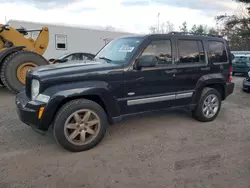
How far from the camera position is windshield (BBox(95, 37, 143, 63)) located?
443 centimetres

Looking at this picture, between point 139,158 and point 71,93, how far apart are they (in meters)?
1.44

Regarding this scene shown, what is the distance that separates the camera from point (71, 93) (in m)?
3.72

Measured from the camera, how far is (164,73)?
4613 millimetres

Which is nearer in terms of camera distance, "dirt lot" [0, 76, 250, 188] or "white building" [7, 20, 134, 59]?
"dirt lot" [0, 76, 250, 188]

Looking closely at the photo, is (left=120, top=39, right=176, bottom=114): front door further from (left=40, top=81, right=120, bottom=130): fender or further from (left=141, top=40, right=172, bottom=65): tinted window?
(left=40, top=81, right=120, bottom=130): fender

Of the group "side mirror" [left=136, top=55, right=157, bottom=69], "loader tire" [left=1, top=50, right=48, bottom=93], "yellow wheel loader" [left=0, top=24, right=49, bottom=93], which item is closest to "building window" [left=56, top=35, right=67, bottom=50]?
"yellow wheel loader" [left=0, top=24, right=49, bottom=93]

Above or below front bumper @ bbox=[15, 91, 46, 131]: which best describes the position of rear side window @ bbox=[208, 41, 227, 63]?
above

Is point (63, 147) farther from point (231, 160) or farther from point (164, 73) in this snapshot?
point (231, 160)

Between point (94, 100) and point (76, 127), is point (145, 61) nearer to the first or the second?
point (94, 100)

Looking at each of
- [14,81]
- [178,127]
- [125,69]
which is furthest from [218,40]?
[14,81]

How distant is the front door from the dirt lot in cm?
61

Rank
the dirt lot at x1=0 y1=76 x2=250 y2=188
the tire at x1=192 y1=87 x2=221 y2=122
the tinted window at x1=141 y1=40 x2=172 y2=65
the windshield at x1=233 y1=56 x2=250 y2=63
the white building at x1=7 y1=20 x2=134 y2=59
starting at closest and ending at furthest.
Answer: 1. the dirt lot at x1=0 y1=76 x2=250 y2=188
2. the tinted window at x1=141 y1=40 x2=172 y2=65
3. the tire at x1=192 y1=87 x2=221 y2=122
4. the windshield at x1=233 y1=56 x2=250 y2=63
5. the white building at x1=7 y1=20 x2=134 y2=59

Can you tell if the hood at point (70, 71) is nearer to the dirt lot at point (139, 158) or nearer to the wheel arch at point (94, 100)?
the wheel arch at point (94, 100)

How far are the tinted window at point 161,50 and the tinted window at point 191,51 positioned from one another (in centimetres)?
28
